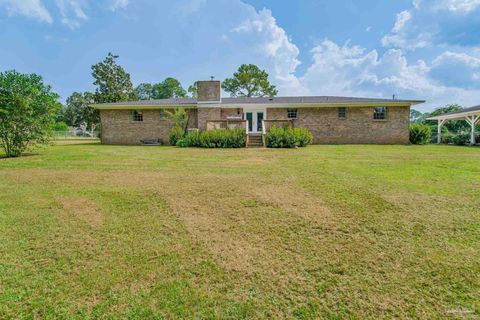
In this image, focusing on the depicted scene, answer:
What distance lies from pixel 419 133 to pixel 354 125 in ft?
14.7

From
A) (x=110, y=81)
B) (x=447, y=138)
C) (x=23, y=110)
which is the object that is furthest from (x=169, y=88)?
(x=447, y=138)

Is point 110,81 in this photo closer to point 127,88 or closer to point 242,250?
point 127,88

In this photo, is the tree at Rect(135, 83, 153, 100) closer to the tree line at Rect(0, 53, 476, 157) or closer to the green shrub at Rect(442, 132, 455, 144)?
the tree line at Rect(0, 53, 476, 157)

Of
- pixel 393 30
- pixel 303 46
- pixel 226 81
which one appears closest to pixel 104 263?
pixel 393 30

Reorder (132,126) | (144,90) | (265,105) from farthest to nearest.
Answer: (144,90) → (132,126) → (265,105)

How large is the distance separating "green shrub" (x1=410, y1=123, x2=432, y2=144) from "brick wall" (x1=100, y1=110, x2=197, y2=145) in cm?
1561

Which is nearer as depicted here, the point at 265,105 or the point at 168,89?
the point at 265,105

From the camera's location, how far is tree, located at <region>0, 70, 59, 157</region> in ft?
33.8

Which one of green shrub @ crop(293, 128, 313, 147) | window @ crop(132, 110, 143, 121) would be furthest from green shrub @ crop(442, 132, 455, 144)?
window @ crop(132, 110, 143, 121)

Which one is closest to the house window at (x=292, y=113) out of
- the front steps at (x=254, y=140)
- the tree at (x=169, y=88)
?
the front steps at (x=254, y=140)

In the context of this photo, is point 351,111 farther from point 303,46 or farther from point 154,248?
point 154,248

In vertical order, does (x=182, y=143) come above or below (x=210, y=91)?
below

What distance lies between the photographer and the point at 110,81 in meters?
30.9

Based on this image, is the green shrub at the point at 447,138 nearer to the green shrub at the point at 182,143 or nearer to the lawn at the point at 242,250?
the lawn at the point at 242,250
